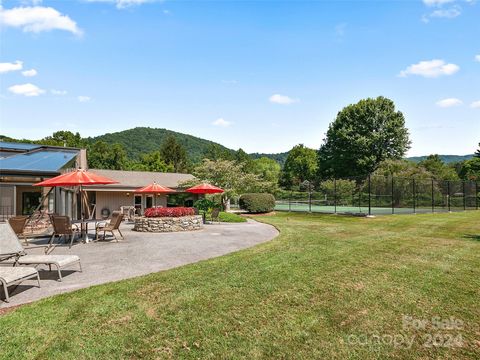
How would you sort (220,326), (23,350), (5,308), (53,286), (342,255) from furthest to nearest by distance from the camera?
(342,255) < (53,286) < (5,308) < (220,326) < (23,350)

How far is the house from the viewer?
82.0ft

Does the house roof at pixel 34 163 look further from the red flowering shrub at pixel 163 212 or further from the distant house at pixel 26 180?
the red flowering shrub at pixel 163 212

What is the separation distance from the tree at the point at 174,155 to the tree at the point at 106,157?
910 centimetres

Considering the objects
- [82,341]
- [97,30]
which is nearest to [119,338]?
[82,341]

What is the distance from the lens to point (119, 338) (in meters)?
3.62

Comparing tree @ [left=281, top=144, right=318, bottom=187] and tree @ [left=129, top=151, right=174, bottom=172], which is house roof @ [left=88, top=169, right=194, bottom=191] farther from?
tree @ [left=281, top=144, right=318, bottom=187]

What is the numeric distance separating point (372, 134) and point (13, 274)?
149 ft

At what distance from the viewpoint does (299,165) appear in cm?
7375

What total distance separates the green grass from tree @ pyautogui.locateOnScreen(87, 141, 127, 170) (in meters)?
52.8

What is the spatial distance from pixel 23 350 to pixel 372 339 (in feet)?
12.6

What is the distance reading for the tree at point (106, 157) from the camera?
5464cm

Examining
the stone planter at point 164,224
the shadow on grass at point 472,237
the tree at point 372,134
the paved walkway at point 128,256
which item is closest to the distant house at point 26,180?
the stone planter at point 164,224

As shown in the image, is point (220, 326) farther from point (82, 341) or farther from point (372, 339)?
point (372, 339)

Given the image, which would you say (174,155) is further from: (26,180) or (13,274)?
(13,274)
